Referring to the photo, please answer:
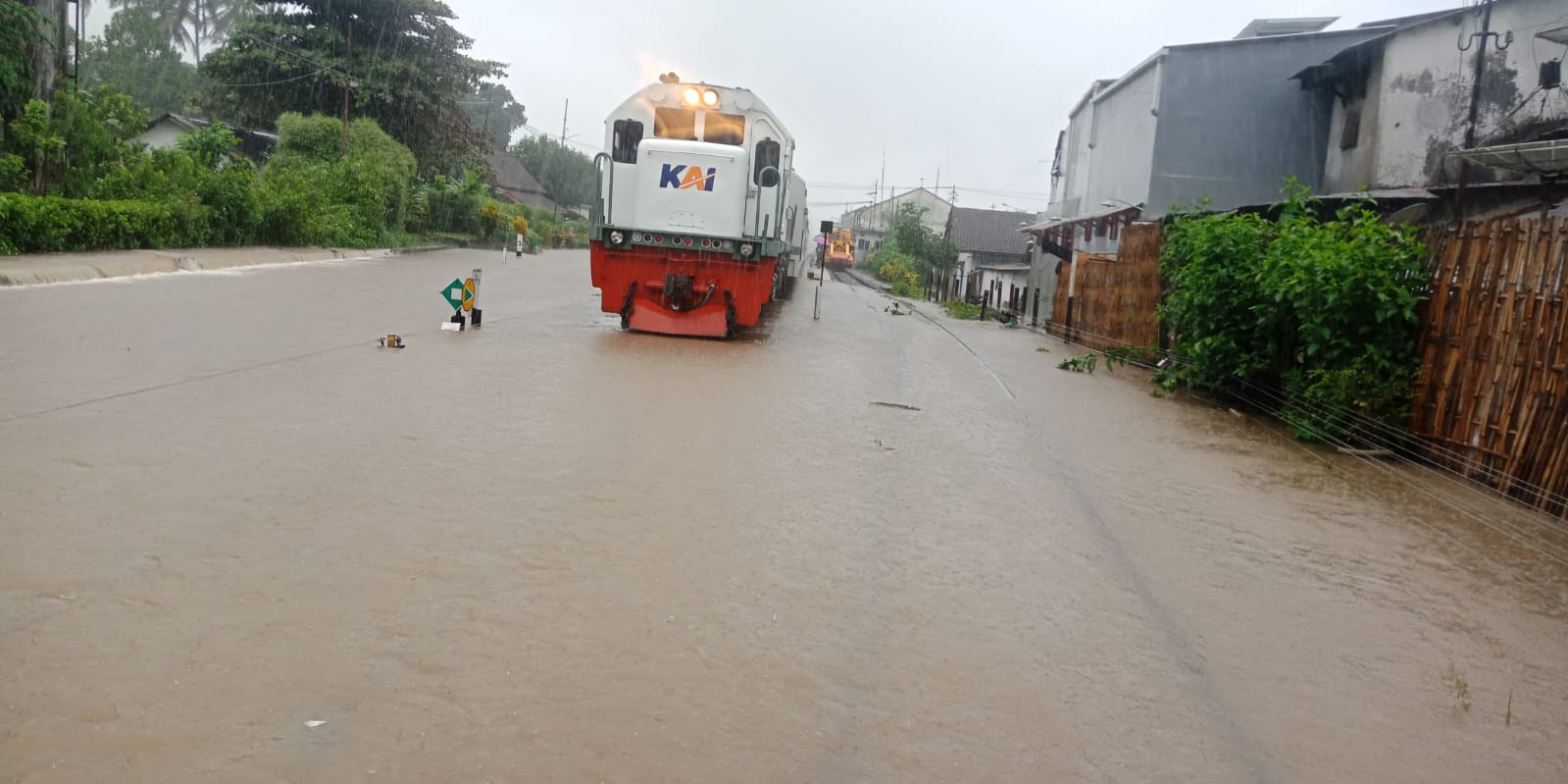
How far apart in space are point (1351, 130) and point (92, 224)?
82.2 ft

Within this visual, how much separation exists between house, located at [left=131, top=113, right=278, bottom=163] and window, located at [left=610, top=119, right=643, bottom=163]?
104 feet

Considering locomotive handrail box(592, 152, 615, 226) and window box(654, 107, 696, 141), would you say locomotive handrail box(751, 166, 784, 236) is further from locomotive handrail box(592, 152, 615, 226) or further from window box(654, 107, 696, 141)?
locomotive handrail box(592, 152, 615, 226)

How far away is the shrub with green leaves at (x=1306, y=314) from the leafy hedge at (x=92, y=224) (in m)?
17.1

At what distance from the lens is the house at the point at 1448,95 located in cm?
1998

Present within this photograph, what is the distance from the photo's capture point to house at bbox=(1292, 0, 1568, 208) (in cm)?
1998

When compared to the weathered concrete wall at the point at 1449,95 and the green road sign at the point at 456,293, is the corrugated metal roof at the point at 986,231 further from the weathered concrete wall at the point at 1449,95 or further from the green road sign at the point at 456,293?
the green road sign at the point at 456,293

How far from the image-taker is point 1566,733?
4684 mm

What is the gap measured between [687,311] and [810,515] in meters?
10.2

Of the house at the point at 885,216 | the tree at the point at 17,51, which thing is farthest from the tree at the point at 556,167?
the tree at the point at 17,51

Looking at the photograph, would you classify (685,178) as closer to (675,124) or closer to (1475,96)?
(675,124)

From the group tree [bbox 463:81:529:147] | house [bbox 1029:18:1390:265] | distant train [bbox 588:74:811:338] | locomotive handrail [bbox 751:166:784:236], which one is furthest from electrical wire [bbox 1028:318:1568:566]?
tree [bbox 463:81:529:147]

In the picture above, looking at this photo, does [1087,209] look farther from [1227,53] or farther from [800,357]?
[800,357]

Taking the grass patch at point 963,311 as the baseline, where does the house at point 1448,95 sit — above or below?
above

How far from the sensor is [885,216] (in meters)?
102
